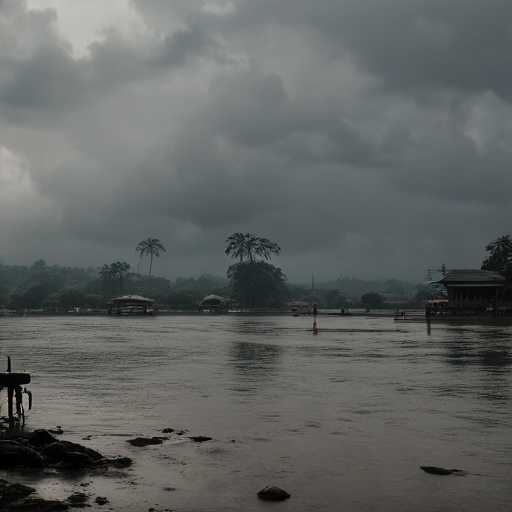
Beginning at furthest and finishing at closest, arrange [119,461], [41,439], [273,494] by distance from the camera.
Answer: [41,439] → [119,461] → [273,494]

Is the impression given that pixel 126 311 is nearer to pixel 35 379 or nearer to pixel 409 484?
pixel 35 379

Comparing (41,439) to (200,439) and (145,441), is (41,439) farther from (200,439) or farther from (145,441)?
(200,439)

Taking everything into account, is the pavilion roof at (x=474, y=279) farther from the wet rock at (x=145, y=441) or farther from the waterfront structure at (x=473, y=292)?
the wet rock at (x=145, y=441)

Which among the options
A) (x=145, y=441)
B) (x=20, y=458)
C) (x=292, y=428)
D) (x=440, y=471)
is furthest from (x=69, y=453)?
(x=440, y=471)

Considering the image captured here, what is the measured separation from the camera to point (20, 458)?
10.0 m

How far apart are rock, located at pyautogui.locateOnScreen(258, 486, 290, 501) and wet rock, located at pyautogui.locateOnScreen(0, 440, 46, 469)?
3.86 meters

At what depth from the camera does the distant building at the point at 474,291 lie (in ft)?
280

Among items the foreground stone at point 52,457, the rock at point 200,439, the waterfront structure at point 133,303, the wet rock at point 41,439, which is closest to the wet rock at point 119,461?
the foreground stone at point 52,457

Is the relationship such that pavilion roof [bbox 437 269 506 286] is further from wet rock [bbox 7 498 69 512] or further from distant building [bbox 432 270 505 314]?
wet rock [bbox 7 498 69 512]

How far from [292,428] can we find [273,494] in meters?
4.72

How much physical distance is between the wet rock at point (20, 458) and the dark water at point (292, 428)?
666 mm

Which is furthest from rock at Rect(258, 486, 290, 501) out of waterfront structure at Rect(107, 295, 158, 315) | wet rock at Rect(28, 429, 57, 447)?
waterfront structure at Rect(107, 295, 158, 315)

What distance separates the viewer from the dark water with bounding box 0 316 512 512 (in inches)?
348

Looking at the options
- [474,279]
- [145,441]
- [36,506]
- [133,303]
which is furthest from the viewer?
[133,303]
